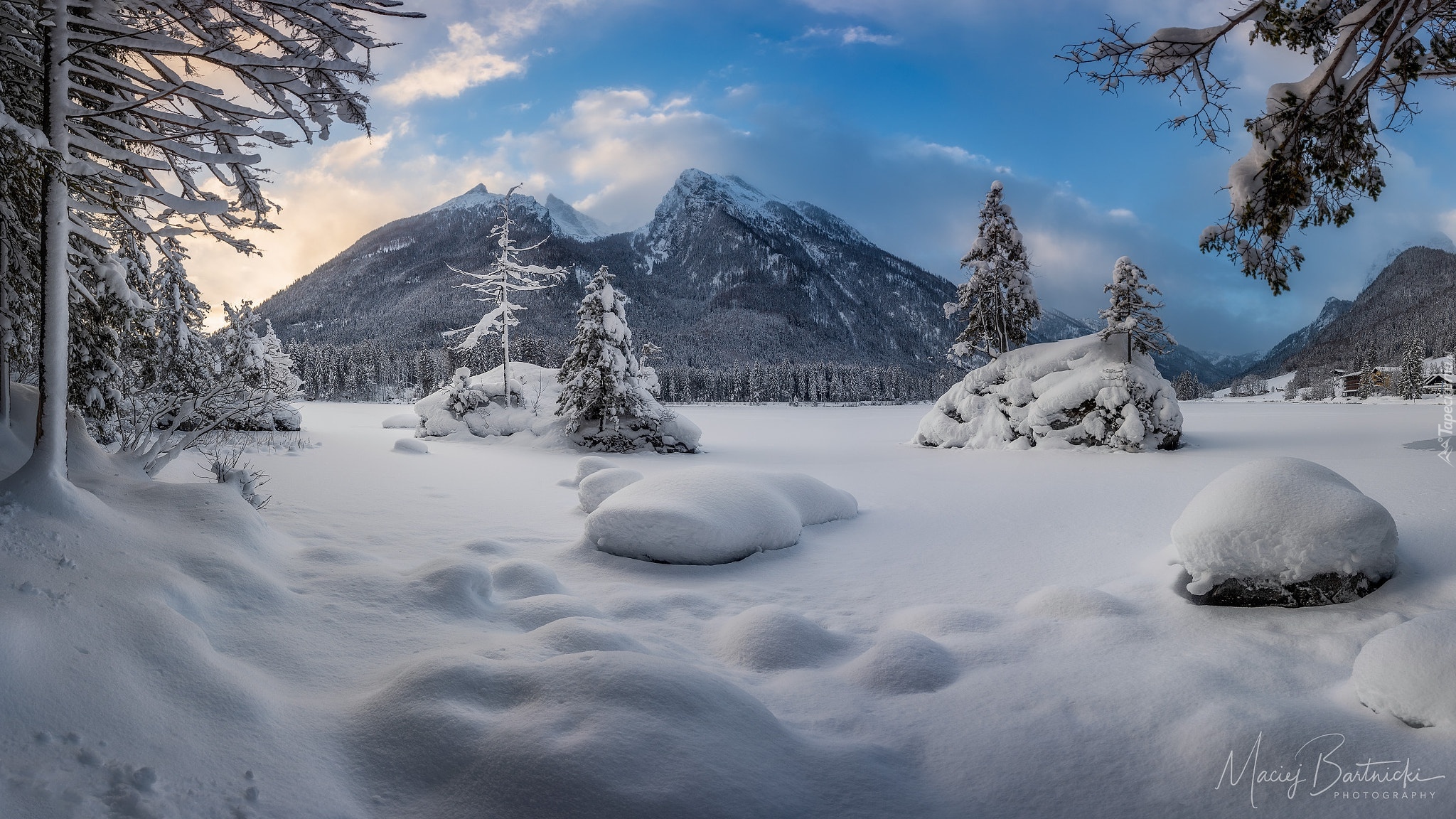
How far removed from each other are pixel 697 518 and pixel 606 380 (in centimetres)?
1343

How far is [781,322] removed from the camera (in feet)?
620

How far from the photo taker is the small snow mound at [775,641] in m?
4.34

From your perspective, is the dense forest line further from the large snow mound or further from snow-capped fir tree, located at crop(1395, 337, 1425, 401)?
the large snow mound

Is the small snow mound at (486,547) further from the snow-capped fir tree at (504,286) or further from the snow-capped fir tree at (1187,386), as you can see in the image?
the snow-capped fir tree at (1187,386)

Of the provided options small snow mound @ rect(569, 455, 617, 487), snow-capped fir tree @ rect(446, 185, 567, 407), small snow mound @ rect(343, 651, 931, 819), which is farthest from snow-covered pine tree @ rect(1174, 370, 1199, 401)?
small snow mound @ rect(343, 651, 931, 819)

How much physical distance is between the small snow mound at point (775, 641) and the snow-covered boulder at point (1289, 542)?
328cm

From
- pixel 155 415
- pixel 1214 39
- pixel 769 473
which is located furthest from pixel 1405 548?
pixel 155 415

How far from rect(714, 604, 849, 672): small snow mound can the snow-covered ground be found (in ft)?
0.07

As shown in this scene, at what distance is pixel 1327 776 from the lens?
9.41 ft

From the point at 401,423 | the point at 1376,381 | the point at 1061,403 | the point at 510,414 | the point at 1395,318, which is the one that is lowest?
the point at 401,423

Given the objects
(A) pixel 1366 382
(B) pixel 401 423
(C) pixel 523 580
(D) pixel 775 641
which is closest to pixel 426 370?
(B) pixel 401 423

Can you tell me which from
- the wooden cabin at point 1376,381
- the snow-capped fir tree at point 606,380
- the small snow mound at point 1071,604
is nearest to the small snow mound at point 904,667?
the small snow mound at point 1071,604

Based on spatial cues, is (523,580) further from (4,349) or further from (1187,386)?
(1187,386)

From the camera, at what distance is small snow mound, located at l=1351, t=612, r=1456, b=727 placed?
314cm
